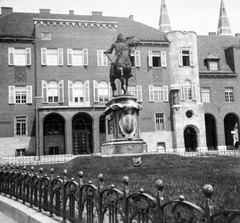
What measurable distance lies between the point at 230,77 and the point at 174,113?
9.01 metres

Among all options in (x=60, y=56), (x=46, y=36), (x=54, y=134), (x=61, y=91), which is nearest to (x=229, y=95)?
(x=61, y=91)

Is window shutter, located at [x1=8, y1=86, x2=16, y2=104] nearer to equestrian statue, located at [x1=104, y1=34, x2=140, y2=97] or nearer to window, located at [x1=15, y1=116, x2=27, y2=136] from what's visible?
window, located at [x1=15, y1=116, x2=27, y2=136]

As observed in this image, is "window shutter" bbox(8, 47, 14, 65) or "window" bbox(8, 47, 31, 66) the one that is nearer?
"window shutter" bbox(8, 47, 14, 65)

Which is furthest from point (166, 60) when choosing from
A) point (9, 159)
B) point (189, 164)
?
point (189, 164)

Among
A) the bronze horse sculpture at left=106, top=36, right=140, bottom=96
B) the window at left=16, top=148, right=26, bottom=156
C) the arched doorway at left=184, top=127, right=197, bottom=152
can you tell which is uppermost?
the bronze horse sculpture at left=106, top=36, right=140, bottom=96

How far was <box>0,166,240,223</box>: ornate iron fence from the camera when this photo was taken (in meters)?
3.27

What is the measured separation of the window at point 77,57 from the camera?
34.4m

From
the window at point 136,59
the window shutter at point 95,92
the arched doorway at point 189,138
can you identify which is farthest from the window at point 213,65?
the window shutter at point 95,92

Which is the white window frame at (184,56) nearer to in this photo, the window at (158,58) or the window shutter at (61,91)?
the window at (158,58)

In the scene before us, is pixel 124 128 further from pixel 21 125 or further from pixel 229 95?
pixel 229 95

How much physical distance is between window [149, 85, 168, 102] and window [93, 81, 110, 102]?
480cm

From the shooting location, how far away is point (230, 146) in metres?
39.0

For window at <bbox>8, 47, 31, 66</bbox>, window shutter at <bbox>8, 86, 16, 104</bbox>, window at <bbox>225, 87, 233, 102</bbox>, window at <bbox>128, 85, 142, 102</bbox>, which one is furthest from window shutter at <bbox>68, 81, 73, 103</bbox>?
window at <bbox>225, 87, 233, 102</bbox>

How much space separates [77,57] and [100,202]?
31.2 metres
